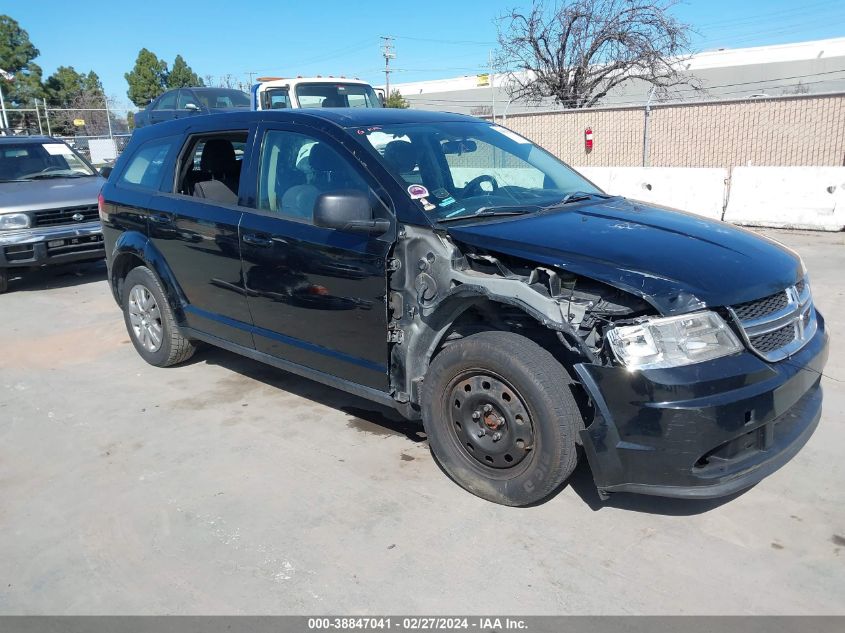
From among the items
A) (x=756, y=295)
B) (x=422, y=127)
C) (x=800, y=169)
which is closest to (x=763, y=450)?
(x=756, y=295)

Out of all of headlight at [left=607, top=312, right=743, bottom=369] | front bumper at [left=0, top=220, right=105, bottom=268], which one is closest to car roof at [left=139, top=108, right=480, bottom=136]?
headlight at [left=607, top=312, right=743, bottom=369]

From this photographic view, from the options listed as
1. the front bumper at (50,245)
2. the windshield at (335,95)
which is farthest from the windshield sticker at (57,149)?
the windshield at (335,95)

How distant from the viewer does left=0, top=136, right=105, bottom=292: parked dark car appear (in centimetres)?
826

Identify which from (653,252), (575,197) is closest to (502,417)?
(653,252)

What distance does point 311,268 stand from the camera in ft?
12.7

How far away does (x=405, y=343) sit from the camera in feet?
11.8

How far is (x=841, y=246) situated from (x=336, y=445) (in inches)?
321

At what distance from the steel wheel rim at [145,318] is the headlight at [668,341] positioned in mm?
3827

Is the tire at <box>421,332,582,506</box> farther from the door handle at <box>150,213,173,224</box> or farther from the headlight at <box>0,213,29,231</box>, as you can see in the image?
the headlight at <box>0,213,29,231</box>

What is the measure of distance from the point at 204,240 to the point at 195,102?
12363 mm

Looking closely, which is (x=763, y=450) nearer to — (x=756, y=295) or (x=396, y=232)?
(x=756, y=295)

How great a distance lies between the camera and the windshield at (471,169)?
12.1ft

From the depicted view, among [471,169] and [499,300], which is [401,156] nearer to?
[471,169]

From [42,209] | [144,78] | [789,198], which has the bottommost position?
[789,198]
